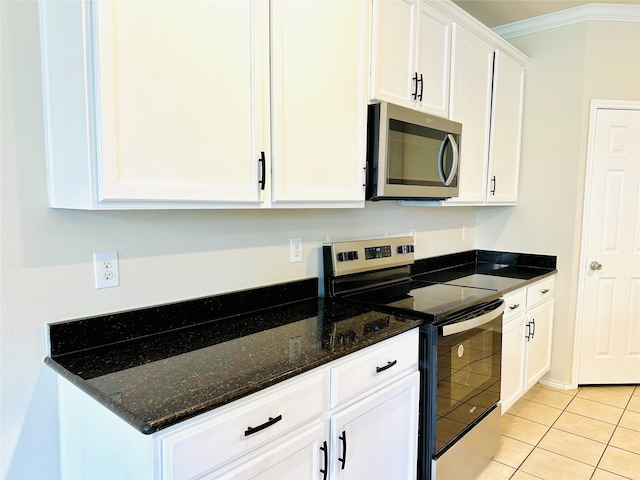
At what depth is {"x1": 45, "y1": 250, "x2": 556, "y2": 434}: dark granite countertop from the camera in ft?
3.66

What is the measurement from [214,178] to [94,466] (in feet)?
2.94

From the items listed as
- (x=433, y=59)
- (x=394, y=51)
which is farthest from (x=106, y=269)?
(x=433, y=59)

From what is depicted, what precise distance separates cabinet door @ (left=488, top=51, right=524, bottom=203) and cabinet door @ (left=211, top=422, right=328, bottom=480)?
7.18 feet

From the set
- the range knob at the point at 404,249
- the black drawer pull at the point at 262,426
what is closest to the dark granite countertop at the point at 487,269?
the range knob at the point at 404,249

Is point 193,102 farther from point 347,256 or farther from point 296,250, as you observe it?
point 347,256

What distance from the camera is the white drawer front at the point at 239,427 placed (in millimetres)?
1039

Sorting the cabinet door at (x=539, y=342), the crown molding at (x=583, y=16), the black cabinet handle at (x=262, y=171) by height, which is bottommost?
the cabinet door at (x=539, y=342)

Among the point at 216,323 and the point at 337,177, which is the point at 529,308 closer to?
the point at 337,177

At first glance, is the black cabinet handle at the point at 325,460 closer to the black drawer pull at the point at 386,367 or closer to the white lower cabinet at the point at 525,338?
the black drawer pull at the point at 386,367

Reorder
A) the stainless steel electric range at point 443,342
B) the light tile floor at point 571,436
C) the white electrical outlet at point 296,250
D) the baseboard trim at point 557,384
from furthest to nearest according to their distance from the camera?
the baseboard trim at point 557,384
the light tile floor at point 571,436
the white electrical outlet at point 296,250
the stainless steel electric range at point 443,342

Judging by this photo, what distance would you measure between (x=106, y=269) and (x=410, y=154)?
1407 millimetres

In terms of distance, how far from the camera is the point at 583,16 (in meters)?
3.04

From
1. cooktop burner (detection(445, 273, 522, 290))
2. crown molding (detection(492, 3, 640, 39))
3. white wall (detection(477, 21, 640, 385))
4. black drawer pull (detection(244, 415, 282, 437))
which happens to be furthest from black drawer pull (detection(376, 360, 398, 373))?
crown molding (detection(492, 3, 640, 39))

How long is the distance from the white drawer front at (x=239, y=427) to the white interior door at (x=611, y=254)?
272cm
